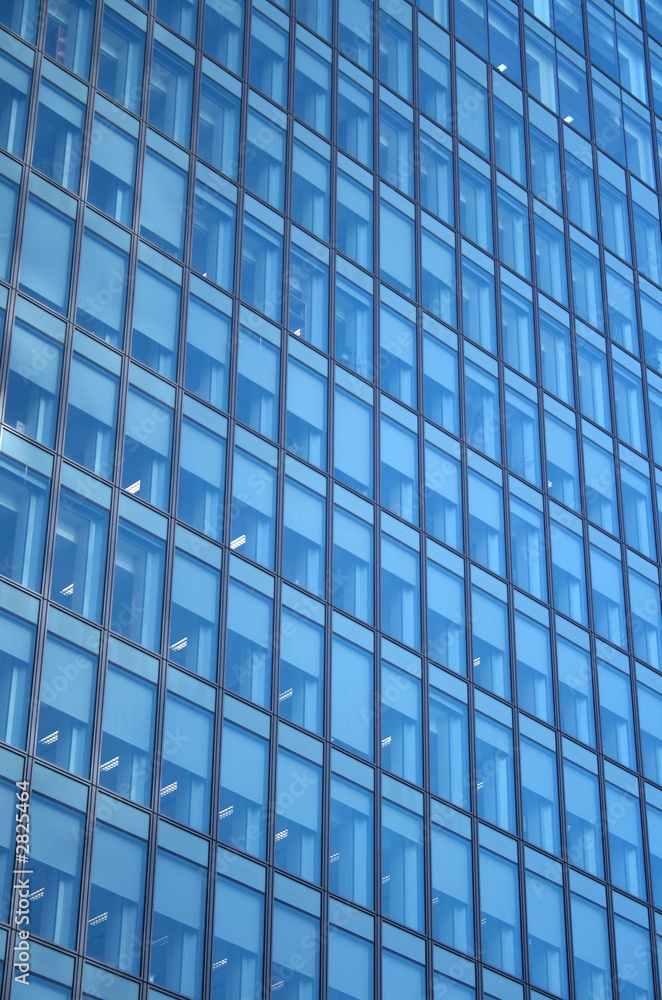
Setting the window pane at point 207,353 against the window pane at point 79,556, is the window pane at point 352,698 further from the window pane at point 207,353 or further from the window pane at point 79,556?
the window pane at point 79,556

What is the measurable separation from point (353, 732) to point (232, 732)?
12.1ft

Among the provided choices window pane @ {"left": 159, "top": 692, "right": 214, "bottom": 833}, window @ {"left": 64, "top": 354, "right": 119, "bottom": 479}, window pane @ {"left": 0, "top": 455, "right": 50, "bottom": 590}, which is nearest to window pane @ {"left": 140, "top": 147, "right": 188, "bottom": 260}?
window @ {"left": 64, "top": 354, "right": 119, "bottom": 479}

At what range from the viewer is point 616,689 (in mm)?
44094

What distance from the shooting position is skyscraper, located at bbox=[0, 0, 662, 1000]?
102 ft

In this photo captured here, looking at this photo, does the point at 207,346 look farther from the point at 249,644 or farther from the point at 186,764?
the point at 186,764

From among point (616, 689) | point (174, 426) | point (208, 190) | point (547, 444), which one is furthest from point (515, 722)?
point (208, 190)

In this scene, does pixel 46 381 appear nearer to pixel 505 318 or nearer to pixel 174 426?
pixel 174 426

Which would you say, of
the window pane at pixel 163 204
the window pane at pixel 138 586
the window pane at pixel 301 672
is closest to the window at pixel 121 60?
the window pane at pixel 163 204

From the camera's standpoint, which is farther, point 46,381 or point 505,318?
point 505,318

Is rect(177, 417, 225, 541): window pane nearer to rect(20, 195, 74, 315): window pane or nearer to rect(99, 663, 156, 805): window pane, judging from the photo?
rect(20, 195, 74, 315): window pane

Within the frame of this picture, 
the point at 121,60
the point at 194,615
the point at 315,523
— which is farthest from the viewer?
the point at 121,60

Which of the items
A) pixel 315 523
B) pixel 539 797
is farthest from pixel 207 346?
pixel 539 797

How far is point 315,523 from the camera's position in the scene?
37438 mm

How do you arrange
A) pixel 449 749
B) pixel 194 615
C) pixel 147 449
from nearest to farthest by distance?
pixel 194 615 → pixel 147 449 → pixel 449 749
